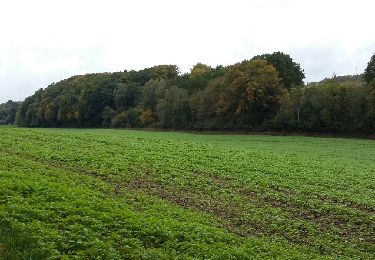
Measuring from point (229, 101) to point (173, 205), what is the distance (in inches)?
2923

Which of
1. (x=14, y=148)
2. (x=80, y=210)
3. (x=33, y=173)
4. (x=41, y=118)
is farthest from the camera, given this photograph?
(x=41, y=118)

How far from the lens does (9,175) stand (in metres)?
17.8

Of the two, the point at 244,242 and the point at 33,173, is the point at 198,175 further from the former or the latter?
the point at 244,242

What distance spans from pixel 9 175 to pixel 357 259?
13.7m

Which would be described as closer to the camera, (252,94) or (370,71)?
(370,71)

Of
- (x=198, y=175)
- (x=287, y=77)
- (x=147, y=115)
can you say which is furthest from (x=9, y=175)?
(x=147, y=115)

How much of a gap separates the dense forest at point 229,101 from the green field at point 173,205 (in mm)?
42675

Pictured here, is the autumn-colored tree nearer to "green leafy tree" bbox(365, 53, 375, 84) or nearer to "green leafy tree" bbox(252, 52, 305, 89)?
"green leafy tree" bbox(252, 52, 305, 89)

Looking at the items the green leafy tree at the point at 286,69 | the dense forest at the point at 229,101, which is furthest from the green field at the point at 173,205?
the green leafy tree at the point at 286,69

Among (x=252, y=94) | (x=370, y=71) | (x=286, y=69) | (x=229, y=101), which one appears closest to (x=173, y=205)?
(x=252, y=94)

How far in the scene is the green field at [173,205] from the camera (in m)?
11.8

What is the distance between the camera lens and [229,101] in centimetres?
9162

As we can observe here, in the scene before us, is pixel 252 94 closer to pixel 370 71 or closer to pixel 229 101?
pixel 229 101

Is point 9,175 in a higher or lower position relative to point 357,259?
higher
